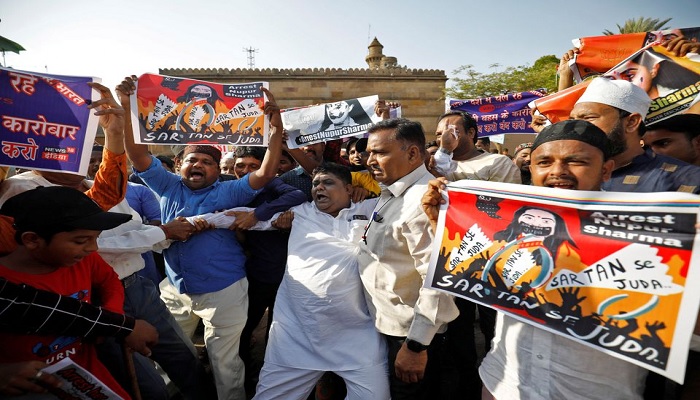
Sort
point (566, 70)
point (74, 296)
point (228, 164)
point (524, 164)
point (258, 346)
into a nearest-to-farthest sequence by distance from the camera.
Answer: point (74, 296) → point (566, 70) → point (258, 346) → point (524, 164) → point (228, 164)

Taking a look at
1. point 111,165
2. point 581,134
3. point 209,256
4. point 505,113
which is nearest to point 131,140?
point 111,165

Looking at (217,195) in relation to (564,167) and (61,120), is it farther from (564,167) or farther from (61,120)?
(564,167)

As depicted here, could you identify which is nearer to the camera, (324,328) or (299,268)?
(324,328)

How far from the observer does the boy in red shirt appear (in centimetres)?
159

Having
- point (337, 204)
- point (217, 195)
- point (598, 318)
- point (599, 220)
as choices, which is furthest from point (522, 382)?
point (217, 195)

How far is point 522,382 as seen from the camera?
1.48 metres

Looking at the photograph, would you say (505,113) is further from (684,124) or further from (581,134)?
(581,134)

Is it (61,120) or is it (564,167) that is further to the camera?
(61,120)

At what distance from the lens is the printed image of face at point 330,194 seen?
2.76 m

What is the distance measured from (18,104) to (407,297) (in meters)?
2.74

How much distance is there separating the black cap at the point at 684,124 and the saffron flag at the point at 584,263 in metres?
1.87

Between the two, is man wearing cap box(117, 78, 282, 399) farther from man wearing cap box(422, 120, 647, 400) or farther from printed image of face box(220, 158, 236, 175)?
man wearing cap box(422, 120, 647, 400)

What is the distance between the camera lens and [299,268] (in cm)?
257

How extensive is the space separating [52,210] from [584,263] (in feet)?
7.46
